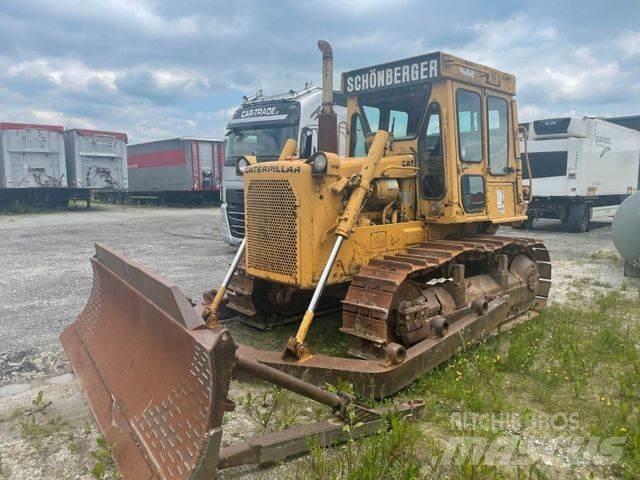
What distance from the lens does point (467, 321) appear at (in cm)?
489

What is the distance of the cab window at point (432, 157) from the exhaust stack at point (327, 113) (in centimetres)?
92

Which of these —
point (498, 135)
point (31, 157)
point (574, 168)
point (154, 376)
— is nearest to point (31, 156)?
point (31, 157)

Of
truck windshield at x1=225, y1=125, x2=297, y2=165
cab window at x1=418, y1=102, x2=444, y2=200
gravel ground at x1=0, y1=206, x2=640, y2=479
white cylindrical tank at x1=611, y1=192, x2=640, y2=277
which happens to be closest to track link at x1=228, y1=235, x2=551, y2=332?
cab window at x1=418, y1=102, x2=444, y2=200

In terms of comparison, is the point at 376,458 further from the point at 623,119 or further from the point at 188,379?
the point at 623,119

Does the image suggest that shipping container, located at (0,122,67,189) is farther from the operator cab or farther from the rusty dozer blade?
the rusty dozer blade

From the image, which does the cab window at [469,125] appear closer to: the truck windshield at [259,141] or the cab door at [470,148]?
the cab door at [470,148]

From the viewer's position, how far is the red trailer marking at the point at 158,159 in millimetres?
26734

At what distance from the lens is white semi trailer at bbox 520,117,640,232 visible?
15.1 m

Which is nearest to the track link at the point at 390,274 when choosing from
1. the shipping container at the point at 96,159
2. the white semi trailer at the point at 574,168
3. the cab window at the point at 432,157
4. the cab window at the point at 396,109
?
the cab window at the point at 432,157

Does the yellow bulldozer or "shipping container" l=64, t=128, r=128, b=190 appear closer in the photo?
the yellow bulldozer

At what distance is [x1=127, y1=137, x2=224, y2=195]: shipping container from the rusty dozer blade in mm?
22811

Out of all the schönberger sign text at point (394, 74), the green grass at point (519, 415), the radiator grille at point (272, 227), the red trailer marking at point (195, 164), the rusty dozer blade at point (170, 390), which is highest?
the red trailer marking at point (195, 164)

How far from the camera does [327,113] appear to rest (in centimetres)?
555

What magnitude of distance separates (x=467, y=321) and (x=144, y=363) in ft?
9.46
